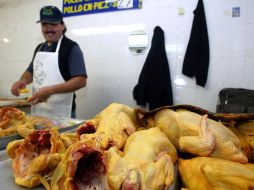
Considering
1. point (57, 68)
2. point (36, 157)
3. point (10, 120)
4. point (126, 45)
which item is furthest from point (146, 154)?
point (126, 45)

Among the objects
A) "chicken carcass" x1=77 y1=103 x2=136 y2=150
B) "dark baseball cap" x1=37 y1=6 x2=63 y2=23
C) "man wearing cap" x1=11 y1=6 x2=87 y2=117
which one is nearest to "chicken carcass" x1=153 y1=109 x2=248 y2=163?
"chicken carcass" x1=77 y1=103 x2=136 y2=150

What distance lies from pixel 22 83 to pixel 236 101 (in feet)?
6.02

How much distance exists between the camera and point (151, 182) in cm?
45

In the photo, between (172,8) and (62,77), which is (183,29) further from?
(62,77)

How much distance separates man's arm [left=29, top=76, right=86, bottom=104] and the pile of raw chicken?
3.65ft

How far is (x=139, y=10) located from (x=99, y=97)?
3.57 feet

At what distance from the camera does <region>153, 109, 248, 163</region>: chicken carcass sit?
1.77 feet

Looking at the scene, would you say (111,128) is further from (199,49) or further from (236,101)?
(199,49)

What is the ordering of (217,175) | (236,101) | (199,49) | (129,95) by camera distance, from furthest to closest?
(129,95) → (199,49) → (236,101) → (217,175)

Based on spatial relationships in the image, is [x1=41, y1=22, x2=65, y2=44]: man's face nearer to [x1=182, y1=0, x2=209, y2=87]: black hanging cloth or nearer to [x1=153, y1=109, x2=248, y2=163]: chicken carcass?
[x1=182, y1=0, x2=209, y2=87]: black hanging cloth

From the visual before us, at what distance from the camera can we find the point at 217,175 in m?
0.46

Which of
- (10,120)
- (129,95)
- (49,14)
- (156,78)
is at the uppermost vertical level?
(49,14)

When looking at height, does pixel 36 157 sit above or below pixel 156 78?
below

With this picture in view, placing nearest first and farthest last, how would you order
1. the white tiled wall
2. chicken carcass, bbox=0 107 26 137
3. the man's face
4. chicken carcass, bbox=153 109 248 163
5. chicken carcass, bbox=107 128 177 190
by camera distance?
chicken carcass, bbox=107 128 177 190
chicken carcass, bbox=153 109 248 163
chicken carcass, bbox=0 107 26 137
the man's face
the white tiled wall
